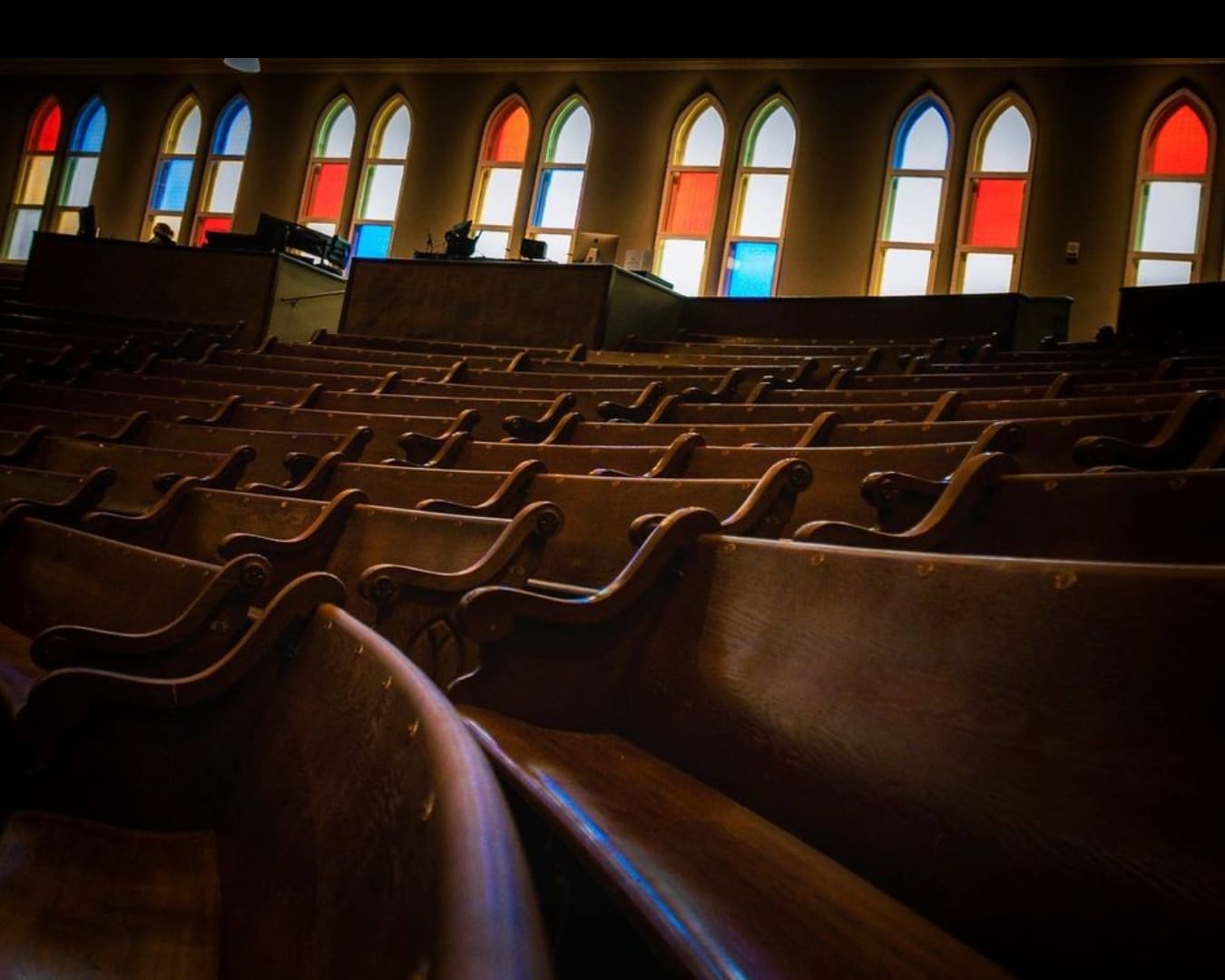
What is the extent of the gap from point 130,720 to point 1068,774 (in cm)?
54

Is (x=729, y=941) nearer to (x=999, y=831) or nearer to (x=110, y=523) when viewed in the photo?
(x=999, y=831)

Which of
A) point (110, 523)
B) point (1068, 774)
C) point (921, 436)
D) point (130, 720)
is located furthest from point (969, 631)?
point (110, 523)

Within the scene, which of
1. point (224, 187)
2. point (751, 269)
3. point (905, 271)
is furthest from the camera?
point (224, 187)

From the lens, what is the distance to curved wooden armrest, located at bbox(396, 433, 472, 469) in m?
1.57

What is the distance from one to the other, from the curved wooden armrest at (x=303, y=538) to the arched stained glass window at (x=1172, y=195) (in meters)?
4.05

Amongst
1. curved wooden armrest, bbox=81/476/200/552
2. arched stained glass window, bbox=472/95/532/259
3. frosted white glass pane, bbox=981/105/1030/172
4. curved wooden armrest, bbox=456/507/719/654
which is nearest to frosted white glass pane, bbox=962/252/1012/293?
frosted white glass pane, bbox=981/105/1030/172

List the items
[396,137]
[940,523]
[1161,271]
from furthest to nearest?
[396,137]
[1161,271]
[940,523]

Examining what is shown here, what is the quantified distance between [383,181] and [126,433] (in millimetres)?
3993

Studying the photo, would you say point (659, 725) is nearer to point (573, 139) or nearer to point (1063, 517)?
point (1063, 517)

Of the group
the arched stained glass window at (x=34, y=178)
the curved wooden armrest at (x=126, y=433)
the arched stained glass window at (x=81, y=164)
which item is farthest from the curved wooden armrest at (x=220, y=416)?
the arched stained glass window at (x=34, y=178)

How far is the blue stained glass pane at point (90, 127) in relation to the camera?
6184 millimetres

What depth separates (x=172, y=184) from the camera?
5977mm

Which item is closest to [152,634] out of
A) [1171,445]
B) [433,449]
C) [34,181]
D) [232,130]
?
[1171,445]

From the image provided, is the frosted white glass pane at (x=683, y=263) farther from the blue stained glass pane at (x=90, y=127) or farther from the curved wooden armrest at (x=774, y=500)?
the curved wooden armrest at (x=774, y=500)
